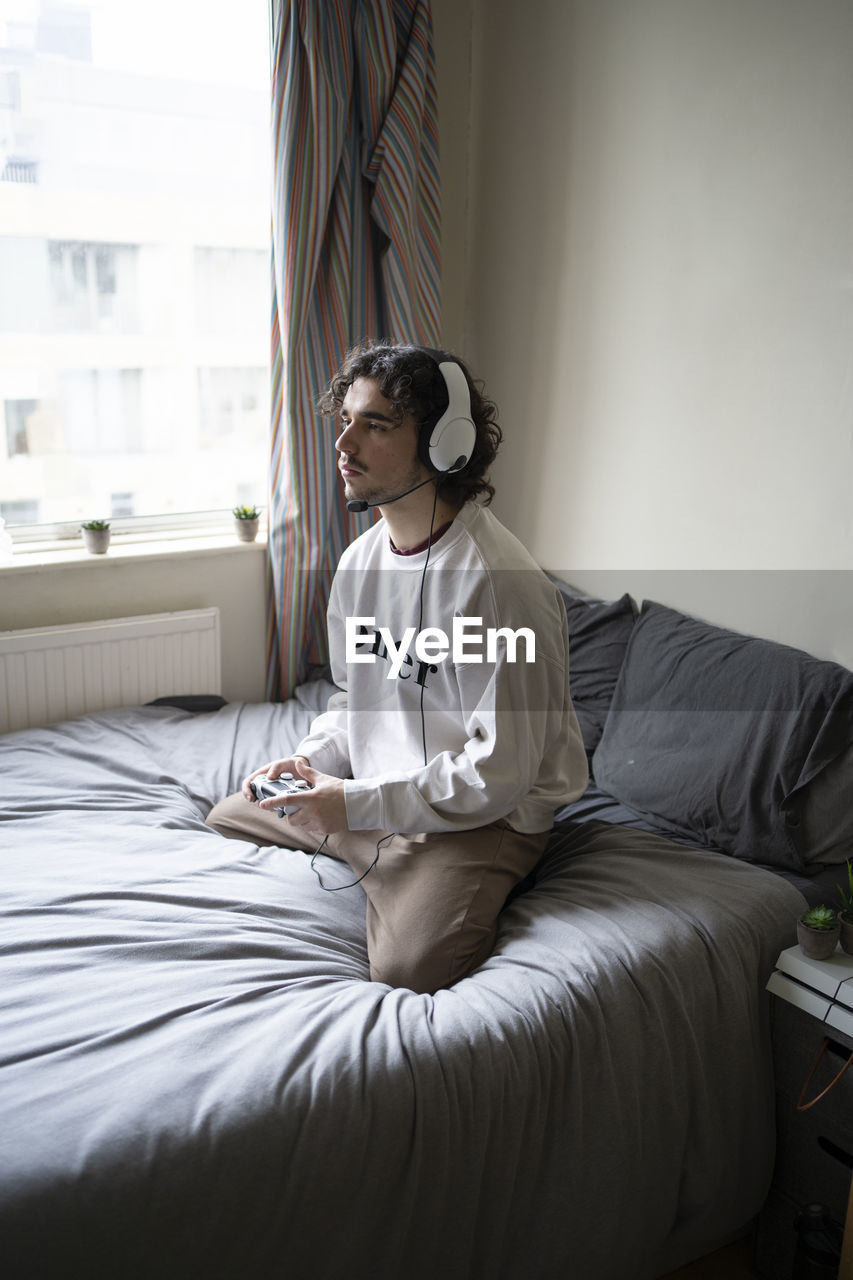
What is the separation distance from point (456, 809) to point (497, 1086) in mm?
401

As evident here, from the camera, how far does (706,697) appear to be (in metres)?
1.86

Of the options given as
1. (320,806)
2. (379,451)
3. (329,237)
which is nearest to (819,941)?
(320,806)

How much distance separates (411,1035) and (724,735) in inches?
32.6

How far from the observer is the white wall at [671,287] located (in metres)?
1.78

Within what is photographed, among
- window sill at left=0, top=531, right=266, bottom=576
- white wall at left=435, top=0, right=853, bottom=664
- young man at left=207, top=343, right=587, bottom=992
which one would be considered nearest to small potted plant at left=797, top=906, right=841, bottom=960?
young man at left=207, top=343, right=587, bottom=992

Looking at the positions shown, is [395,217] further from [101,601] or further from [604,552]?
[101,601]

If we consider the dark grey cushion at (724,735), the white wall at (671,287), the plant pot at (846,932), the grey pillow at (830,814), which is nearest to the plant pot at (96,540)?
the white wall at (671,287)

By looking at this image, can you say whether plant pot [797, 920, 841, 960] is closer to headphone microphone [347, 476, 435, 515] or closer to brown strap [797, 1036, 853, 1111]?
brown strap [797, 1036, 853, 1111]

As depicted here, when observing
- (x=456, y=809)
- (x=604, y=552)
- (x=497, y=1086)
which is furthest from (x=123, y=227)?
(x=497, y=1086)

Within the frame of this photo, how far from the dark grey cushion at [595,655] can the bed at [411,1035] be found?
15cm

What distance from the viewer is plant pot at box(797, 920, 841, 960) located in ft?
4.60

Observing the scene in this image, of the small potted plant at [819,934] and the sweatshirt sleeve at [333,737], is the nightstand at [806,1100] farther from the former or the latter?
the sweatshirt sleeve at [333,737]

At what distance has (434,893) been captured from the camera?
4.91ft

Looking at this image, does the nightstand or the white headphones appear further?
the white headphones
